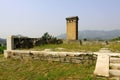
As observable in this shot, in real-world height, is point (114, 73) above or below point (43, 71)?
above

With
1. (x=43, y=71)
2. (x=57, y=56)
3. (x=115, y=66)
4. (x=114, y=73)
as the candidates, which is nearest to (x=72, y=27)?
(x=57, y=56)

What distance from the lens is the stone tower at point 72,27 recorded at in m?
15.3

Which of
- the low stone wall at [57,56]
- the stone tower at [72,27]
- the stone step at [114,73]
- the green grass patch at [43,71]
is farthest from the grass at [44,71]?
the stone tower at [72,27]

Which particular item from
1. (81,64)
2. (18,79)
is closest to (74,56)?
(81,64)

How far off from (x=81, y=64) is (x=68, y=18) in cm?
928

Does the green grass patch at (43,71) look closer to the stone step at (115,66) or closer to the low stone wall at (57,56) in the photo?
the low stone wall at (57,56)

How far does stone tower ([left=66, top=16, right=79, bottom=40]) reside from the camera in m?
15.3

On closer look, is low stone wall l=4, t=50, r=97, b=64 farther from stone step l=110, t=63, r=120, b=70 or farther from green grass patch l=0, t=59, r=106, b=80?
stone step l=110, t=63, r=120, b=70

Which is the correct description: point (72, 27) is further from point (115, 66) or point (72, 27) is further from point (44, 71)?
point (115, 66)

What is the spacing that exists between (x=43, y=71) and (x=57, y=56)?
1.11m

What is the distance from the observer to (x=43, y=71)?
6.51m

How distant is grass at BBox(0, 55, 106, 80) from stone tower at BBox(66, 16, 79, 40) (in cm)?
768

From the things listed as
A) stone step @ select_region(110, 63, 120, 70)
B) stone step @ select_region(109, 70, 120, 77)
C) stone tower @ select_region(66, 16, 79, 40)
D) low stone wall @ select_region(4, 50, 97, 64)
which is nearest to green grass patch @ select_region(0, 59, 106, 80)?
low stone wall @ select_region(4, 50, 97, 64)

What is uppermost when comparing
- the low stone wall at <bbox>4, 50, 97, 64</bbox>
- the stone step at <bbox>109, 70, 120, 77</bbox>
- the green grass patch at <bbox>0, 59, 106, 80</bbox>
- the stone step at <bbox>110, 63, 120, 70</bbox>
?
the low stone wall at <bbox>4, 50, 97, 64</bbox>
